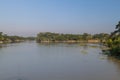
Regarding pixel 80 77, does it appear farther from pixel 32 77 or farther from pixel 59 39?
pixel 59 39

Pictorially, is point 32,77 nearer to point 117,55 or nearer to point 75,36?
point 117,55

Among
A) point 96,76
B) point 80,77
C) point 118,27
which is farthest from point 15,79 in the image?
point 118,27

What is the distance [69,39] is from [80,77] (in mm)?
96969

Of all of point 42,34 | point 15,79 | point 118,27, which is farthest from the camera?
point 42,34

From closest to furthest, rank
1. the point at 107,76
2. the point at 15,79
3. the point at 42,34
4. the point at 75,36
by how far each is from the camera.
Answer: the point at 15,79 → the point at 107,76 → the point at 75,36 → the point at 42,34

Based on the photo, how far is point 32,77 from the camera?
49.2ft

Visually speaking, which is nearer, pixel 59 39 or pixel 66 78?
pixel 66 78

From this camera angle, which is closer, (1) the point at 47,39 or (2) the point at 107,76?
(2) the point at 107,76

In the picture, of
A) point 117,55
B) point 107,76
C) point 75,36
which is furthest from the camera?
point 75,36

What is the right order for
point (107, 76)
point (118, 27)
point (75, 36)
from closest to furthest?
point (107, 76), point (118, 27), point (75, 36)

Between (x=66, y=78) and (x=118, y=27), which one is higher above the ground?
(x=118, y=27)

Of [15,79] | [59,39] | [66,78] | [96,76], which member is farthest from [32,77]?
[59,39]

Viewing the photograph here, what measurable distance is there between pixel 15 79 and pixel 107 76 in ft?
21.9

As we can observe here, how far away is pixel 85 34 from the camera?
11338 centimetres
